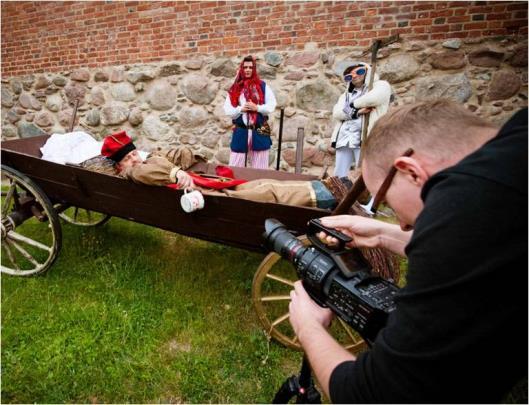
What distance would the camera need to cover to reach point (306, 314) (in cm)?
98

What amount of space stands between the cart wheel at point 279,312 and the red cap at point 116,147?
5.61 feet

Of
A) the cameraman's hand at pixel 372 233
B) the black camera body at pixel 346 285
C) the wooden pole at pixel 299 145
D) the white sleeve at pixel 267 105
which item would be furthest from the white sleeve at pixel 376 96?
the black camera body at pixel 346 285

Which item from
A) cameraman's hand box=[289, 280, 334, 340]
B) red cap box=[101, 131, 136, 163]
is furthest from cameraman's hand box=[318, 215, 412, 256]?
red cap box=[101, 131, 136, 163]

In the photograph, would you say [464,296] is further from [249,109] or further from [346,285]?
[249,109]

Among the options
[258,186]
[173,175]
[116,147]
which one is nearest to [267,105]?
[116,147]

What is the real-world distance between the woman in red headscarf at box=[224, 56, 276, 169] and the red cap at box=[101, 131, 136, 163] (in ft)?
5.27

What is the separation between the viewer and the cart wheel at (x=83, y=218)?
3619 millimetres

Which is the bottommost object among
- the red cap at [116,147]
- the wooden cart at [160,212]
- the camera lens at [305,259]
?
the wooden cart at [160,212]

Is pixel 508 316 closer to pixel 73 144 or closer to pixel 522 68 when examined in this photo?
pixel 73 144

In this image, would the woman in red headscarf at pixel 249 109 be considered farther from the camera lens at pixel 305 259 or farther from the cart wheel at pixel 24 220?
the camera lens at pixel 305 259

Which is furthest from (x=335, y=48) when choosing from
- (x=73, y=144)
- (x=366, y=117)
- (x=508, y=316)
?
(x=508, y=316)

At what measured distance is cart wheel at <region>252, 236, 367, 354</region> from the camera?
1988 millimetres

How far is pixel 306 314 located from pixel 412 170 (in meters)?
0.51

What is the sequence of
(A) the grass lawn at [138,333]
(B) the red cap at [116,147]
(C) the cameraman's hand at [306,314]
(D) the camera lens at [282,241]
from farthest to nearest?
(B) the red cap at [116,147], (A) the grass lawn at [138,333], (D) the camera lens at [282,241], (C) the cameraman's hand at [306,314]
